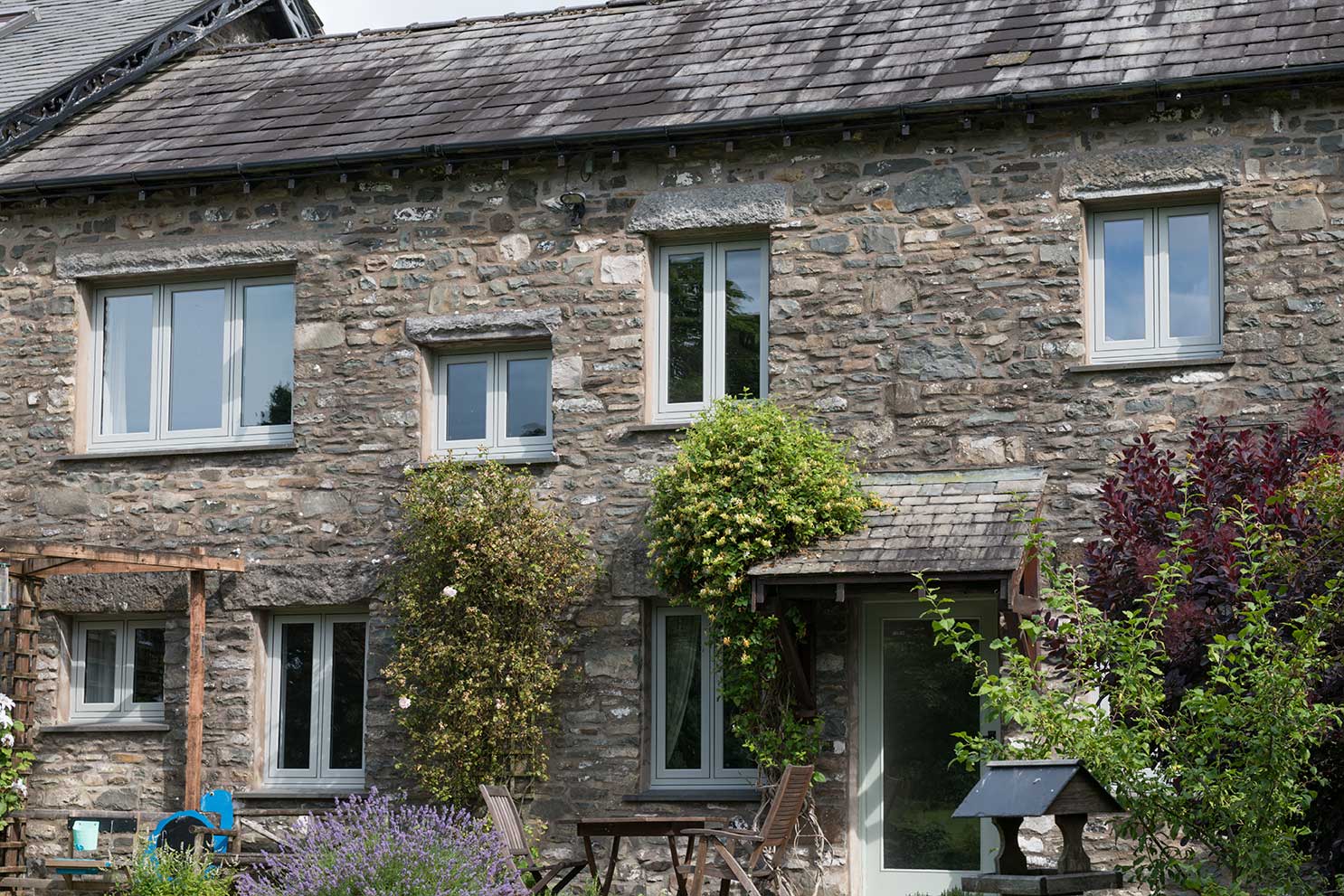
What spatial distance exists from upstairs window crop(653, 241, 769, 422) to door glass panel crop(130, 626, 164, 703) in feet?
13.3

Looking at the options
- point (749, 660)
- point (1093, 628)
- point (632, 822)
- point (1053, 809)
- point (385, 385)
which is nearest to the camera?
point (1053, 809)

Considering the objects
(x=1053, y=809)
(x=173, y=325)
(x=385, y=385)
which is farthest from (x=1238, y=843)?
(x=173, y=325)

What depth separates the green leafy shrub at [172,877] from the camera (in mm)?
10914

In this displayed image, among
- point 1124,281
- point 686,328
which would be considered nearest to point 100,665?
point 686,328

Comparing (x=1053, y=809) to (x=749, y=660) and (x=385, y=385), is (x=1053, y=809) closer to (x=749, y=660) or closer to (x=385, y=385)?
(x=749, y=660)

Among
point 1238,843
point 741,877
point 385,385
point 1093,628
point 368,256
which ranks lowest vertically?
point 741,877

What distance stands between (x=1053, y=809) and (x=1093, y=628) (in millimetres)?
1322

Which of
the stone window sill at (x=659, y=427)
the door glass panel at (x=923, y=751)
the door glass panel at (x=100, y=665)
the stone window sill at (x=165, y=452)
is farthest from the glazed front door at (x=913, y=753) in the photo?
the door glass panel at (x=100, y=665)

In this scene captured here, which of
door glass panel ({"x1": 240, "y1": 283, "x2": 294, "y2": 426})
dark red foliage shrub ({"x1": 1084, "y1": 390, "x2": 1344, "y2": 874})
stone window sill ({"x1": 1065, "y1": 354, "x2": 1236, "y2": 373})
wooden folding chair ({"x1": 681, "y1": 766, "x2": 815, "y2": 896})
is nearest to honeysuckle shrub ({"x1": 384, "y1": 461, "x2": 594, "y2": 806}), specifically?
wooden folding chair ({"x1": 681, "y1": 766, "x2": 815, "y2": 896})

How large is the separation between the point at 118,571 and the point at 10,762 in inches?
58.1

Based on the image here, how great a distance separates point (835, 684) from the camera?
36.9ft

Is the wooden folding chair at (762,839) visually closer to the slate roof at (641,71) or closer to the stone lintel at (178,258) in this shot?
the slate roof at (641,71)

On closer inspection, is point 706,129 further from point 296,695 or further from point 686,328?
point 296,695

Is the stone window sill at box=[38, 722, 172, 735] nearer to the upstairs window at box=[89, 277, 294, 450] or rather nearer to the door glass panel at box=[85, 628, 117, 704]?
the door glass panel at box=[85, 628, 117, 704]
